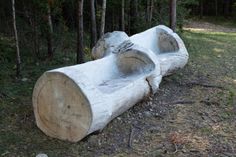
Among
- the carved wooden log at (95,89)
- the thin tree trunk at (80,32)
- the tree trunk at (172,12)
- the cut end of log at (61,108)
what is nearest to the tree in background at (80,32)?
the thin tree trunk at (80,32)

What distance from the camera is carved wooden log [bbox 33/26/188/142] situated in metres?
4.42

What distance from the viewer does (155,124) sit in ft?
17.2

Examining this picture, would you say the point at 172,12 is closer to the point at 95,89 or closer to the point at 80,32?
the point at 80,32

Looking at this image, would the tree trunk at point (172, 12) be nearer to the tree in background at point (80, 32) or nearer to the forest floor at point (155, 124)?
the forest floor at point (155, 124)

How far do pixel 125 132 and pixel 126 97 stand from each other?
44 cm

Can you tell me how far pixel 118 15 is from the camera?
1087 cm

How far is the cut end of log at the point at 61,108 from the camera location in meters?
4.40

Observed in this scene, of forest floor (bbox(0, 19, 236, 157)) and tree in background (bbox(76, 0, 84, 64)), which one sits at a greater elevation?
tree in background (bbox(76, 0, 84, 64))

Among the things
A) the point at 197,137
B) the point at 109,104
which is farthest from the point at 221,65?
the point at 109,104

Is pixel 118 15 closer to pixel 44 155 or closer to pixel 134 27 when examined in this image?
pixel 134 27

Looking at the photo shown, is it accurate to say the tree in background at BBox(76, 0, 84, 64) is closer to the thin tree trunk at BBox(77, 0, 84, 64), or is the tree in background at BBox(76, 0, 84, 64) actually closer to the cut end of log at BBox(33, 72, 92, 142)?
the thin tree trunk at BBox(77, 0, 84, 64)

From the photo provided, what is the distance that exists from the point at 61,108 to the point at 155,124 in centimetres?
137

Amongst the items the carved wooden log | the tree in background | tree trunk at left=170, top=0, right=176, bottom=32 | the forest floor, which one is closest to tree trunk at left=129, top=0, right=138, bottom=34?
tree trunk at left=170, top=0, right=176, bottom=32

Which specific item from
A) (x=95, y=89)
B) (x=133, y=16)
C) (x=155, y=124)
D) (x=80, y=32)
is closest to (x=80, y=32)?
(x=80, y=32)
